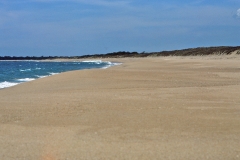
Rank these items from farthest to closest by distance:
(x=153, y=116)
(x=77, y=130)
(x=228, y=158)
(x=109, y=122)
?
(x=153, y=116) → (x=109, y=122) → (x=77, y=130) → (x=228, y=158)

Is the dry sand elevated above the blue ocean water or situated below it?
above

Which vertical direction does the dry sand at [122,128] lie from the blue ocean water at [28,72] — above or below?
above

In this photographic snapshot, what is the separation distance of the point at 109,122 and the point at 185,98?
13.0 ft

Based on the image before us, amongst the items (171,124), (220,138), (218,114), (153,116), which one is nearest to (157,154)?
(220,138)

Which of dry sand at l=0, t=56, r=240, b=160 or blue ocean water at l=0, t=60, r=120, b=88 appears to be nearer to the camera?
dry sand at l=0, t=56, r=240, b=160

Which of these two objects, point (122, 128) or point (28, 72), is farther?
point (28, 72)

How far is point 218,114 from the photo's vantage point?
822cm

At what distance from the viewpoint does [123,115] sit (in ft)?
27.2

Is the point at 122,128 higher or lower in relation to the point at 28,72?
higher

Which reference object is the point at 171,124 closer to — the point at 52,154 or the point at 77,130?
the point at 77,130

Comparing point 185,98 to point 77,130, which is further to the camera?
point 185,98

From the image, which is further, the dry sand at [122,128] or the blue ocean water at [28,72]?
the blue ocean water at [28,72]

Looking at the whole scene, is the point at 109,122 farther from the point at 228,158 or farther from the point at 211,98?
the point at 211,98

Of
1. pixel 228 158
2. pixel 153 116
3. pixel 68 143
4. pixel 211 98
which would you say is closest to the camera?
pixel 228 158
